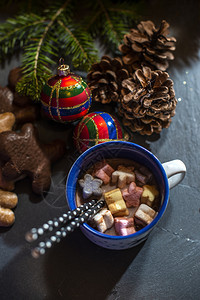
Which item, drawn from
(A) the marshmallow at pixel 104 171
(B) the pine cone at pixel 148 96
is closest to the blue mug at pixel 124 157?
(A) the marshmallow at pixel 104 171

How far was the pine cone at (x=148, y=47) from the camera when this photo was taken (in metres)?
0.86

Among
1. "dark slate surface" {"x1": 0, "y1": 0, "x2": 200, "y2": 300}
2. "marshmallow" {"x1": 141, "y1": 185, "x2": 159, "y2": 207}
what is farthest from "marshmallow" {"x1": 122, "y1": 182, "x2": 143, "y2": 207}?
"dark slate surface" {"x1": 0, "y1": 0, "x2": 200, "y2": 300}

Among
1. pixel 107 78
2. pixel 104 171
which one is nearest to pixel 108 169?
pixel 104 171

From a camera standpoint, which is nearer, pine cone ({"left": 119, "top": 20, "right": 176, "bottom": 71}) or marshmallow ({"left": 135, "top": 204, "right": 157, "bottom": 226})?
marshmallow ({"left": 135, "top": 204, "right": 157, "bottom": 226})

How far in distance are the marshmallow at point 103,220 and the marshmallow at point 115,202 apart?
2 centimetres

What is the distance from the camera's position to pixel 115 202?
0.70 metres

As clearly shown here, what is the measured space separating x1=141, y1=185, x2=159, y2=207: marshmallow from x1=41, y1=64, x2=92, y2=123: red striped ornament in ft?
0.84

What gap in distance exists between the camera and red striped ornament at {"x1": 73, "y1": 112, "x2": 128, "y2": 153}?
783 mm

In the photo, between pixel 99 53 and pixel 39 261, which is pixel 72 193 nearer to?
pixel 39 261

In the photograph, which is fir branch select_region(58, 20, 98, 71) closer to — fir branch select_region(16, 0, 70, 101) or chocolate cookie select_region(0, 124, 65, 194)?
fir branch select_region(16, 0, 70, 101)

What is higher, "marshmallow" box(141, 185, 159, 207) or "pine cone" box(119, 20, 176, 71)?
"pine cone" box(119, 20, 176, 71)

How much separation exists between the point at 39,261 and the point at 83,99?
0.38 metres

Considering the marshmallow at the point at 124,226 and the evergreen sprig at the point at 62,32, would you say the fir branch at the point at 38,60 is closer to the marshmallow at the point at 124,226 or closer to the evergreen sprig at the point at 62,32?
the evergreen sprig at the point at 62,32

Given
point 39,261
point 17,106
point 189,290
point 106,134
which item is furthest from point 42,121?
point 189,290
